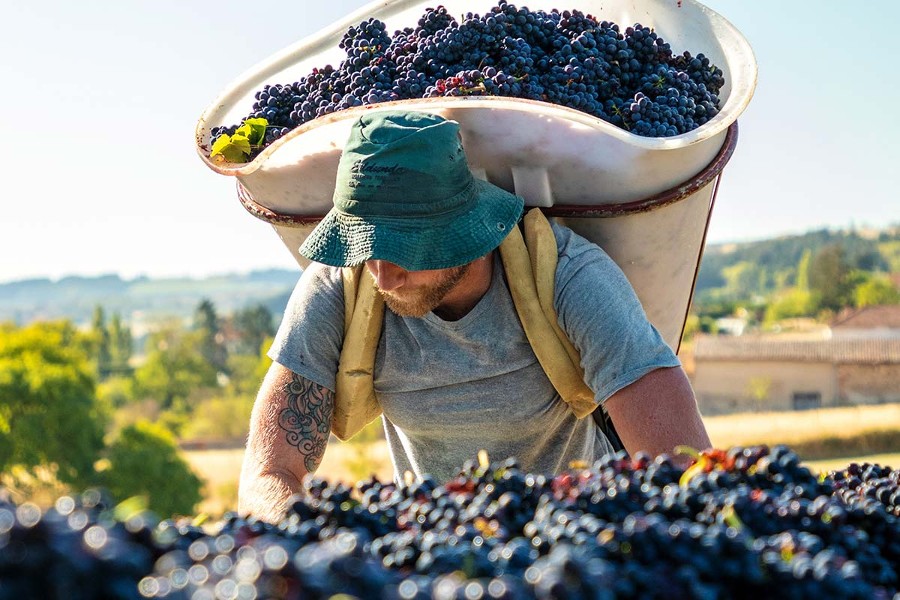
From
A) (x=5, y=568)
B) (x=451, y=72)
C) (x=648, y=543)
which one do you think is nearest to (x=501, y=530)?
(x=648, y=543)

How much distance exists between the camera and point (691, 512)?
1541mm

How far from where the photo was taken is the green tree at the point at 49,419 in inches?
1687

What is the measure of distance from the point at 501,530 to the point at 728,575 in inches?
13.6

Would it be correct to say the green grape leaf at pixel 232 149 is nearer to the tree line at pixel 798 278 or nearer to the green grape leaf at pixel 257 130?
the green grape leaf at pixel 257 130

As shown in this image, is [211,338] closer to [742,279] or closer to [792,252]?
[742,279]

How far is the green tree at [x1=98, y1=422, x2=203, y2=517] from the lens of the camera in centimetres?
4266

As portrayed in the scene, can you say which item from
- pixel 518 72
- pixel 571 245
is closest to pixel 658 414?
pixel 571 245

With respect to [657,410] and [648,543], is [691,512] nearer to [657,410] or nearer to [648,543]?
[648,543]

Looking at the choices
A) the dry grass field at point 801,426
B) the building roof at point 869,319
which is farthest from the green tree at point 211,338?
the building roof at point 869,319

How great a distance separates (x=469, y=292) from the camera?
304 cm

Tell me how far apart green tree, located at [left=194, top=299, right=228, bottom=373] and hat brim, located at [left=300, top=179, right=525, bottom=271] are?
95.2 m

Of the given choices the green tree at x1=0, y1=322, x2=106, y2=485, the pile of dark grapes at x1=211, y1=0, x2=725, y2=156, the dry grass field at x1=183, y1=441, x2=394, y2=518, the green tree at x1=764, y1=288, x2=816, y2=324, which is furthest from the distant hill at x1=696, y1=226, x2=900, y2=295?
the pile of dark grapes at x1=211, y1=0, x2=725, y2=156

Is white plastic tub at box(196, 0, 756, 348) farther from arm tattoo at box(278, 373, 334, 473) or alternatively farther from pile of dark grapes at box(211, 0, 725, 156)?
arm tattoo at box(278, 373, 334, 473)

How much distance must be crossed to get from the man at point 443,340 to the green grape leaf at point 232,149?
461mm
